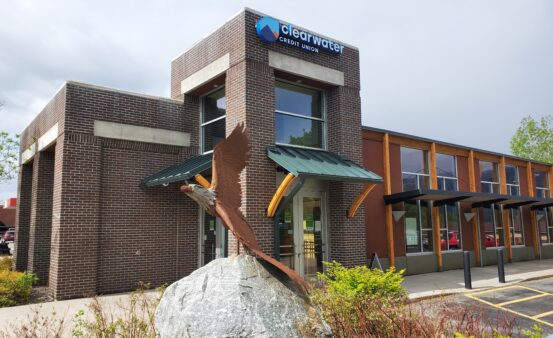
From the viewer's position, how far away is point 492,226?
748 inches

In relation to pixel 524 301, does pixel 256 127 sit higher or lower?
higher

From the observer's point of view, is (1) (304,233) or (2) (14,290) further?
(1) (304,233)

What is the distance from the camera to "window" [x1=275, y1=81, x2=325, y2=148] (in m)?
12.0

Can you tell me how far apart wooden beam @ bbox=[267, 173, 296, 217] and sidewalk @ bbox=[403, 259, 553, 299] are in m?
4.01

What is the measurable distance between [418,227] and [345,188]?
16.0 feet

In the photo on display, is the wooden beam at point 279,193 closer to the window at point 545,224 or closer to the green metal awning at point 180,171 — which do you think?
the green metal awning at point 180,171

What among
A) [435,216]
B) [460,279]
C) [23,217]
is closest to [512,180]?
[435,216]

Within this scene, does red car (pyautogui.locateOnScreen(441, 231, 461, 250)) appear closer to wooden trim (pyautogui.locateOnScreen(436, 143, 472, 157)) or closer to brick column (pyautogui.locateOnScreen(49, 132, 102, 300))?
wooden trim (pyautogui.locateOnScreen(436, 143, 472, 157))

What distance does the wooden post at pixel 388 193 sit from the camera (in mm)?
14281

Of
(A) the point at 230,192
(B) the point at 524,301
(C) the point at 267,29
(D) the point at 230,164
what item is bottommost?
(B) the point at 524,301

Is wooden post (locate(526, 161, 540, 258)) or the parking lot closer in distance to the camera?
the parking lot

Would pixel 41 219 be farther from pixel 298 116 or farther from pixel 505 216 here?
pixel 505 216

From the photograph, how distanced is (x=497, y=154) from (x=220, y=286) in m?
19.4

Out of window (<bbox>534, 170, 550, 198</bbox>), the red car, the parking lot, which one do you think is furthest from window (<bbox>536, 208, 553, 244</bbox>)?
the parking lot
